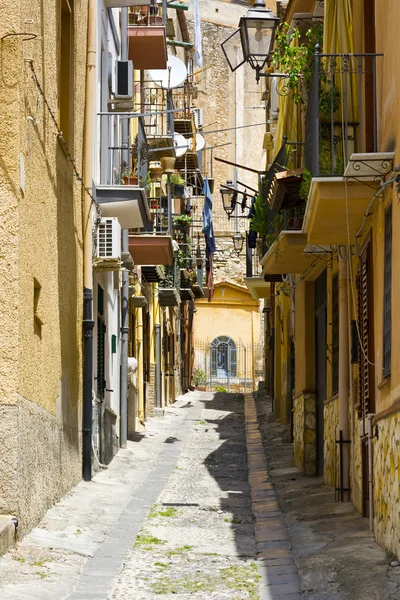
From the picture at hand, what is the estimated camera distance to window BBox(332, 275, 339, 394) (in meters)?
15.7

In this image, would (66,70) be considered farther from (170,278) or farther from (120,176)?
(170,278)

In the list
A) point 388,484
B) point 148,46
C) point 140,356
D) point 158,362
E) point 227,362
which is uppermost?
point 148,46

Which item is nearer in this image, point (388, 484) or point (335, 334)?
point (388, 484)

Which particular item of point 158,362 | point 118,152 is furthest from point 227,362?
point 118,152

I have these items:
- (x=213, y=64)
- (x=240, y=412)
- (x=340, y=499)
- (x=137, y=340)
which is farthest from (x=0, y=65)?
(x=213, y=64)

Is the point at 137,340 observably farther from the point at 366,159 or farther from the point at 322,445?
the point at 366,159

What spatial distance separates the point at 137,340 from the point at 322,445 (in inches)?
428

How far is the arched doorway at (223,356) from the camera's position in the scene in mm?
53125

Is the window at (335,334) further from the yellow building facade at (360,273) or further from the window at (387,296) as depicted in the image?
the window at (387,296)

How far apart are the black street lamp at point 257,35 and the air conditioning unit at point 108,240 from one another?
11.7ft

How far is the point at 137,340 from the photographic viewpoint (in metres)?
28.2

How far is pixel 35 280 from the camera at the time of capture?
1159 cm

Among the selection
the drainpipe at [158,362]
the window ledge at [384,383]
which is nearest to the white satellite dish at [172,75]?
the drainpipe at [158,362]

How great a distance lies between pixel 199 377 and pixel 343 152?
39.6 meters
